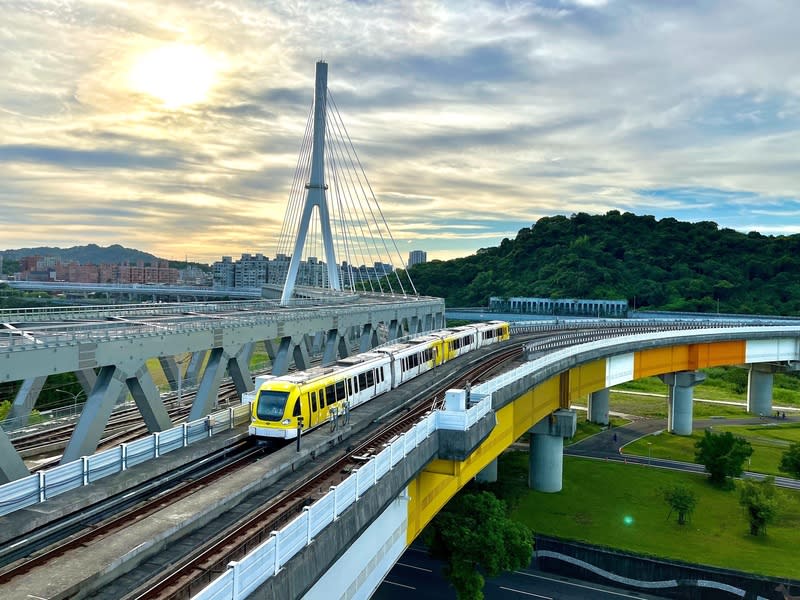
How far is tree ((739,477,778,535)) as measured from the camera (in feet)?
117

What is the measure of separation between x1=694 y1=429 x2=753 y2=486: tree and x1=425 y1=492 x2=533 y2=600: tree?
2148cm

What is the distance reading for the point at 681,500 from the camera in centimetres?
3725

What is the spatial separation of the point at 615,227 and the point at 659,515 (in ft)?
420

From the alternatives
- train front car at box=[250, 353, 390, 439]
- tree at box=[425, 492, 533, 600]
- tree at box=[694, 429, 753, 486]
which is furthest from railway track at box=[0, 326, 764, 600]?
tree at box=[694, 429, 753, 486]

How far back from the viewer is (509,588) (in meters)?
32.5

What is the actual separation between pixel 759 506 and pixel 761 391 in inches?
1650

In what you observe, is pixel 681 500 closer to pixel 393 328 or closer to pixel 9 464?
pixel 393 328

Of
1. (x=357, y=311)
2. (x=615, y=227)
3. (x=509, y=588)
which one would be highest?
(x=615, y=227)

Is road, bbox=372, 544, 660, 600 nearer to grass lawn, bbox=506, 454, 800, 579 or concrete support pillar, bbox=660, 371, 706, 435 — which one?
grass lawn, bbox=506, 454, 800, 579

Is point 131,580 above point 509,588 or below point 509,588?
above

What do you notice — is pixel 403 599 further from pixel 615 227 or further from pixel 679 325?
pixel 615 227

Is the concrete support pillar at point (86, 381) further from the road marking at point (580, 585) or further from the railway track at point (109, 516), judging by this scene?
the road marking at point (580, 585)

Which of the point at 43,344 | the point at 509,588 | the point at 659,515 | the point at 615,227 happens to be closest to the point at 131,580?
the point at 43,344

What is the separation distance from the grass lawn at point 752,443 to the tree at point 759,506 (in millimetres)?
13428
